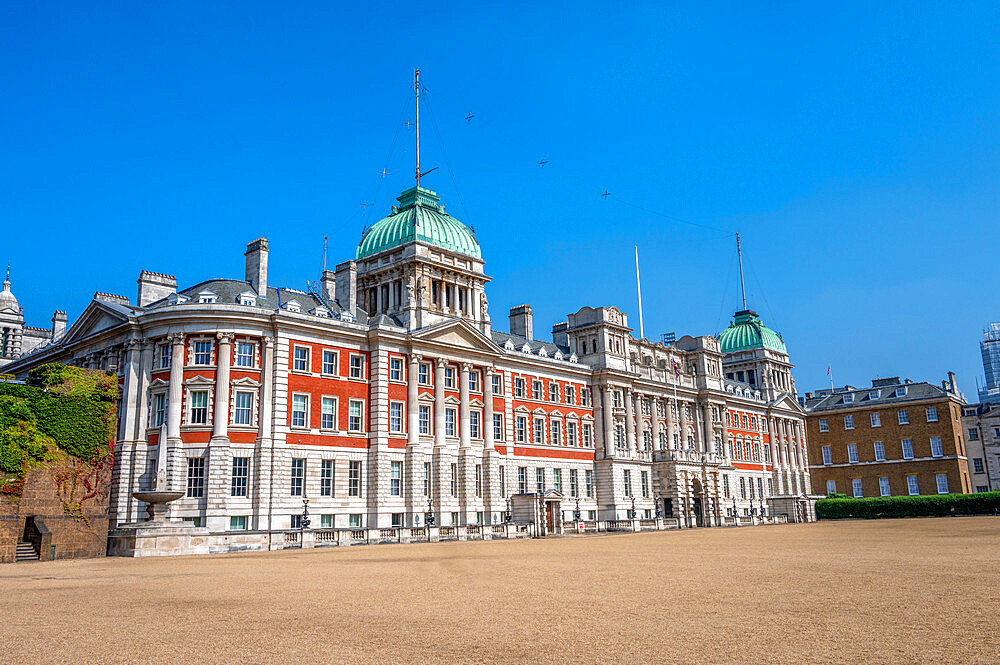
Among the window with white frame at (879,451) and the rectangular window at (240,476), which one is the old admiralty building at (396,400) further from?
the window with white frame at (879,451)

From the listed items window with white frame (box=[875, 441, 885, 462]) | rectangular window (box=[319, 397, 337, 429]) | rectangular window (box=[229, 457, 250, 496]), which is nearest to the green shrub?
window with white frame (box=[875, 441, 885, 462])

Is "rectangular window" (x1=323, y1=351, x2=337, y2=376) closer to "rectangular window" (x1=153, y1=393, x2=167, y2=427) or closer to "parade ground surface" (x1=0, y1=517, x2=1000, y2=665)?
"rectangular window" (x1=153, y1=393, x2=167, y2=427)

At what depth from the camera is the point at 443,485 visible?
56188mm

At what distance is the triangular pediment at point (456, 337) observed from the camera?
57.8m

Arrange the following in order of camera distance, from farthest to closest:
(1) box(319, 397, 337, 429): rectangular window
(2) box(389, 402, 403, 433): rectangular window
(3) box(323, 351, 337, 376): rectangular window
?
1. (2) box(389, 402, 403, 433): rectangular window
2. (3) box(323, 351, 337, 376): rectangular window
3. (1) box(319, 397, 337, 429): rectangular window

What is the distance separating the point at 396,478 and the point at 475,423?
8.92m

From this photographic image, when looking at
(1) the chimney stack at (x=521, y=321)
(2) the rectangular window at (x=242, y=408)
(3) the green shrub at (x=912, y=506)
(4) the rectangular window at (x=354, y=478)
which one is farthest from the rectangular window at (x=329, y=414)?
(3) the green shrub at (x=912, y=506)

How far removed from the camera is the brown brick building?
315ft

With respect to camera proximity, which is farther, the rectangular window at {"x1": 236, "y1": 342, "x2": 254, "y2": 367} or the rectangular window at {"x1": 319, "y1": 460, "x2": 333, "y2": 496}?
the rectangular window at {"x1": 319, "y1": 460, "x2": 333, "y2": 496}

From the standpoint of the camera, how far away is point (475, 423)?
6150 cm

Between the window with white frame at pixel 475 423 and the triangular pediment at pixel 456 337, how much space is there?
4831 millimetres

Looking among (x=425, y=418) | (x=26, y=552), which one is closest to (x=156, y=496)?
(x=26, y=552)

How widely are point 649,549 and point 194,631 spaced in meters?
24.5

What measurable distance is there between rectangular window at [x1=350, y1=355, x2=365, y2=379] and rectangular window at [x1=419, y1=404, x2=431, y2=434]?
5178mm
